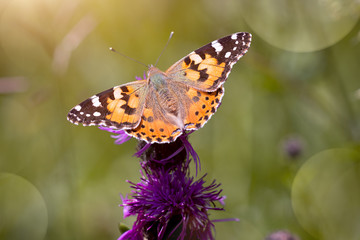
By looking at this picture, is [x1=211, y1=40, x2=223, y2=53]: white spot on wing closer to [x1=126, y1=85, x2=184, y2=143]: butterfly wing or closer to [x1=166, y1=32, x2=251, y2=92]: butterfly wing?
[x1=166, y1=32, x2=251, y2=92]: butterfly wing

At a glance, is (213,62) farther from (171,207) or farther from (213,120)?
(213,120)

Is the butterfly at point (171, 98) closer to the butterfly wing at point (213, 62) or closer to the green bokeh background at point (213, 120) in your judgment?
the butterfly wing at point (213, 62)

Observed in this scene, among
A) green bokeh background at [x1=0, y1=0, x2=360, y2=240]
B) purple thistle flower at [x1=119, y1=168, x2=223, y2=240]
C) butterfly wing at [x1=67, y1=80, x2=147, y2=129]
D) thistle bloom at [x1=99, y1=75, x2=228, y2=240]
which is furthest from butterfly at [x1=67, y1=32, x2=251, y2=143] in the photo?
green bokeh background at [x1=0, y1=0, x2=360, y2=240]

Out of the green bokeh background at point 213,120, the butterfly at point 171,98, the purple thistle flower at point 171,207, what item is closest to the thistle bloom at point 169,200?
the purple thistle flower at point 171,207

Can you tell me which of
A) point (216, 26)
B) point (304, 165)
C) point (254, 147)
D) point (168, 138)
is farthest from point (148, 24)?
point (168, 138)

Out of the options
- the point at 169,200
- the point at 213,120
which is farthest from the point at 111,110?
the point at 213,120

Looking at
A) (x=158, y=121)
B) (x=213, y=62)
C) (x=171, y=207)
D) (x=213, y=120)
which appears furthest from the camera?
(x=213, y=120)
